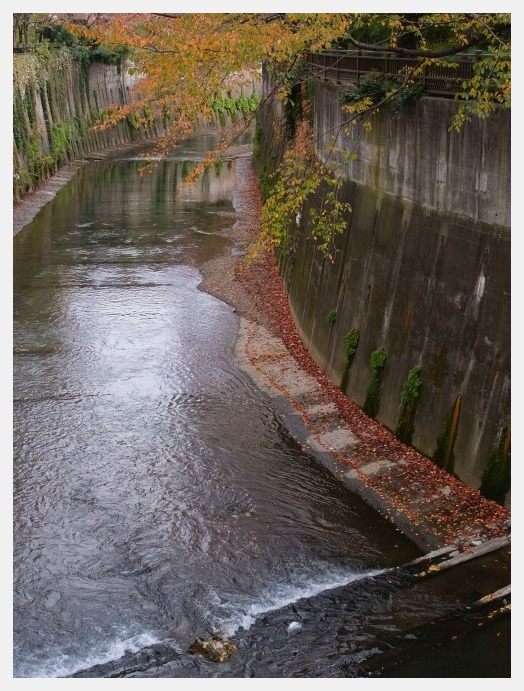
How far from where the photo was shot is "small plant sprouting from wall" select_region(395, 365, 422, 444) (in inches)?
638

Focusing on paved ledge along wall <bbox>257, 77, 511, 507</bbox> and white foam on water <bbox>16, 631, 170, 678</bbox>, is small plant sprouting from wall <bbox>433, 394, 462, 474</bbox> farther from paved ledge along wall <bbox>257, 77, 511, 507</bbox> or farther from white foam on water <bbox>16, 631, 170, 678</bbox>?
white foam on water <bbox>16, 631, 170, 678</bbox>

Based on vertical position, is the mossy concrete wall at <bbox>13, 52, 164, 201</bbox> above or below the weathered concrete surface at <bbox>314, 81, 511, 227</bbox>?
above

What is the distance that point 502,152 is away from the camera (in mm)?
13625

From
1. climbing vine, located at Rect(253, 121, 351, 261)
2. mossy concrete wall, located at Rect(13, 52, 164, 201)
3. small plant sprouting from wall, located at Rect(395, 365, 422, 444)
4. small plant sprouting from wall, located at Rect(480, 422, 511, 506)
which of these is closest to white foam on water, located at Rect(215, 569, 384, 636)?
small plant sprouting from wall, located at Rect(480, 422, 511, 506)

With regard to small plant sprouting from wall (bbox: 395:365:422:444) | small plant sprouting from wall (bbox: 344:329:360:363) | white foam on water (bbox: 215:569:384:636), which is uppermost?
small plant sprouting from wall (bbox: 344:329:360:363)

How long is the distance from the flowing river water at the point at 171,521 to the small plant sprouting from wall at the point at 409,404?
1793 millimetres

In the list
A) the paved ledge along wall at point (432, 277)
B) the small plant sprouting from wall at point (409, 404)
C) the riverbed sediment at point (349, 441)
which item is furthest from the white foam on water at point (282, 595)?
the small plant sprouting from wall at point (409, 404)

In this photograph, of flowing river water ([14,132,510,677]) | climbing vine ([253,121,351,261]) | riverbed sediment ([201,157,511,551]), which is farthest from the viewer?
climbing vine ([253,121,351,261])

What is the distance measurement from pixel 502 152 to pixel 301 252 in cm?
1247

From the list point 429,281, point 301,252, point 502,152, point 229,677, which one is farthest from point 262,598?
point 301,252

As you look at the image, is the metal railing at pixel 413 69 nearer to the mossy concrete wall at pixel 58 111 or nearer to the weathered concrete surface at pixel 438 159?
the weathered concrete surface at pixel 438 159

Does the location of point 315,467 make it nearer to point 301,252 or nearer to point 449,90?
point 449,90

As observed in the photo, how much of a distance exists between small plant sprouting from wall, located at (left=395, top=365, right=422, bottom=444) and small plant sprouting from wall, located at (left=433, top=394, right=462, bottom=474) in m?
1.13

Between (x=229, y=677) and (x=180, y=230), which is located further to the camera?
(x=180, y=230)
